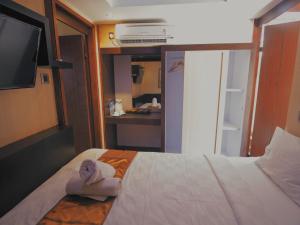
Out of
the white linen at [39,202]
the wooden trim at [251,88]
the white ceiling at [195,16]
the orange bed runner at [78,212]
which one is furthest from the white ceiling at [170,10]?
the orange bed runner at [78,212]

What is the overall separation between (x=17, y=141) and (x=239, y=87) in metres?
3.06

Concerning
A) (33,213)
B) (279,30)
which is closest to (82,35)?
(33,213)

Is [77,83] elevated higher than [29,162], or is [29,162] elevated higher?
[77,83]

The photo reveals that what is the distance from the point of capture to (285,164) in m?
1.30

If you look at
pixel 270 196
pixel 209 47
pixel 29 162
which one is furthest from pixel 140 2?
pixel 270 196

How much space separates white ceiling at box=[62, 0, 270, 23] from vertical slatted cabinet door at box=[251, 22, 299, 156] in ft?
1.33

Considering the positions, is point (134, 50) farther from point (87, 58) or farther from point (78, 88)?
point (78, 88)

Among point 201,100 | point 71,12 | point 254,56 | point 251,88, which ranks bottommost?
point 201,100

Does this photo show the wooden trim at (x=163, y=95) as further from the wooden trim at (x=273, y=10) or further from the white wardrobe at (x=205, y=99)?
the wooden trim at (x=273, y=10)

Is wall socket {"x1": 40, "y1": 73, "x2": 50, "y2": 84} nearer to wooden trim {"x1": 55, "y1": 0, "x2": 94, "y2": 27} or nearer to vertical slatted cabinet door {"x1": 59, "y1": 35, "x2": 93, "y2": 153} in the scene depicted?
wooden trim {"x1": 55, "y1": 0, "x2": 94, "y2": 27}

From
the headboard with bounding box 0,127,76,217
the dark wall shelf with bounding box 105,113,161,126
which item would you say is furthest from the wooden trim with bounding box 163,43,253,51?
the headboard with bounding box 0,127,76,217

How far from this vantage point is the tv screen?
42.3 inches

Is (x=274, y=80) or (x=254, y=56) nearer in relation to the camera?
(x=274, y=80)

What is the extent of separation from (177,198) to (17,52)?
4.87 ft
